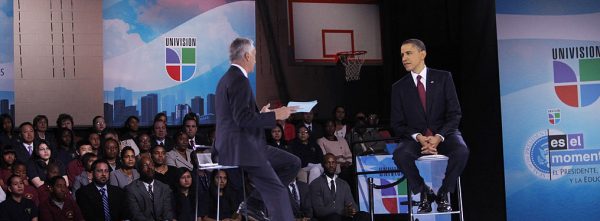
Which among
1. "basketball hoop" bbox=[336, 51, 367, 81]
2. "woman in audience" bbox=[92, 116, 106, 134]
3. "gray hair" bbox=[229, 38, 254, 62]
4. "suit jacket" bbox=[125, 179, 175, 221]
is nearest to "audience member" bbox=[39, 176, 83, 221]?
"suit jacket" bbox=[125, 179, 175, 221]

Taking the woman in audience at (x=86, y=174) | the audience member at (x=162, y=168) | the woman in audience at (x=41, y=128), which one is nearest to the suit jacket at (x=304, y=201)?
the audience member at (x=162, y=168)

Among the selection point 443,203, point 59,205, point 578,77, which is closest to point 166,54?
point 59,205

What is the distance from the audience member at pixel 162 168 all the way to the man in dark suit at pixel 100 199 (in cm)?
63

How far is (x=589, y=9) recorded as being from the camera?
921cm

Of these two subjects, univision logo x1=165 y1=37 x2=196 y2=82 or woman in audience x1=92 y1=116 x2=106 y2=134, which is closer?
woman in audience x1=92 y1=116 x2=106 y2=134

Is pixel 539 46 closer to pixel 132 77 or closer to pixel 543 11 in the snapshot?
pixel 543 11

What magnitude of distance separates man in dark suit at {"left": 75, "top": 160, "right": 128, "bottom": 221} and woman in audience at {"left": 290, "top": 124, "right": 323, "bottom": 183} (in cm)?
237

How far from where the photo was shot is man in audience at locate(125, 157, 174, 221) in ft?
29.0

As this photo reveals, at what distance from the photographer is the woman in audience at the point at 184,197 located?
362 inches

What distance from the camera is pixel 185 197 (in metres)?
9.27

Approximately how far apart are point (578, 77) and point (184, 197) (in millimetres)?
4340

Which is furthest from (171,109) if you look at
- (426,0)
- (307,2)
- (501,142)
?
(501,142)

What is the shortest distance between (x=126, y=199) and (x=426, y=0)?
4500mm

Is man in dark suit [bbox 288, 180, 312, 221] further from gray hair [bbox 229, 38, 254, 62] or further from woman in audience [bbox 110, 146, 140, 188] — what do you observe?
gray hair [bbox 229, 38, 254, 62]
